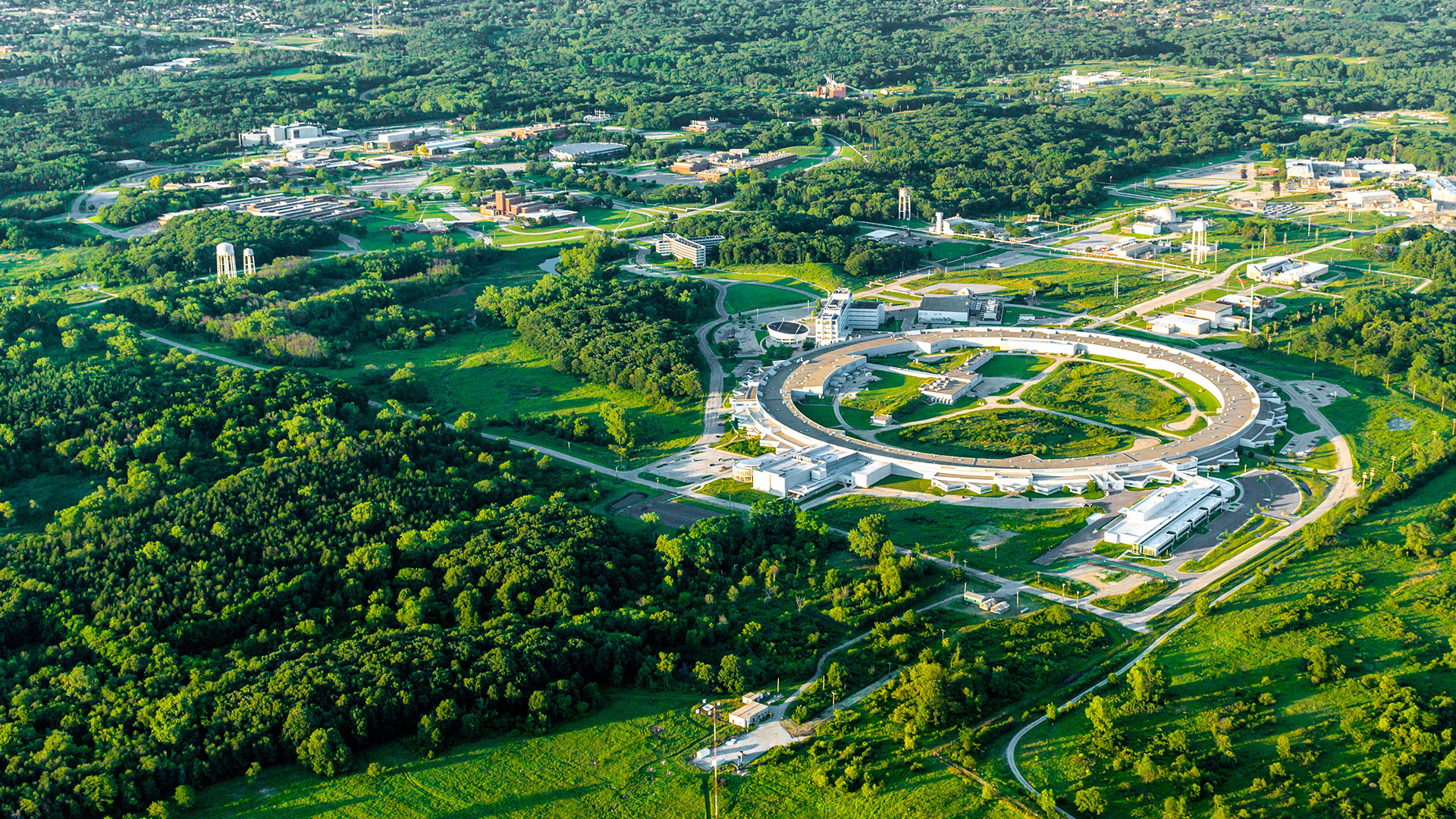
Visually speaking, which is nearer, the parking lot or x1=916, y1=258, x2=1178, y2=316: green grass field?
the parking lot

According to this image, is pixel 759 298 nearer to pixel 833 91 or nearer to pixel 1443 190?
pixel 1443 190

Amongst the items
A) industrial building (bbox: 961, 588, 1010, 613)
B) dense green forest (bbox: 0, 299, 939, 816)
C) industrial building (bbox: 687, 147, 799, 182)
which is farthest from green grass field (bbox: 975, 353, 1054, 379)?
industrial building (bbox: 687, 147, 799, 182)

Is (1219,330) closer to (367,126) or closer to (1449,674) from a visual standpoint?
(1449,674)

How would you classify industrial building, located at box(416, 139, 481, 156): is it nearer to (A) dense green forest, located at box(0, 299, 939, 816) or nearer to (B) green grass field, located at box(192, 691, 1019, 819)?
(A) dense green forest, located at box(0, 299, 939, 816)

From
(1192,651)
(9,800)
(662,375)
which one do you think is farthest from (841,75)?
(9,800)

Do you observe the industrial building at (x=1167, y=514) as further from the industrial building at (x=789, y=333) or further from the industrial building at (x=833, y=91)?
the industrial building at (x=833, y=91)

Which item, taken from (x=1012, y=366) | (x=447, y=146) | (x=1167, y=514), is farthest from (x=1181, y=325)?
(x=447, y=146)
